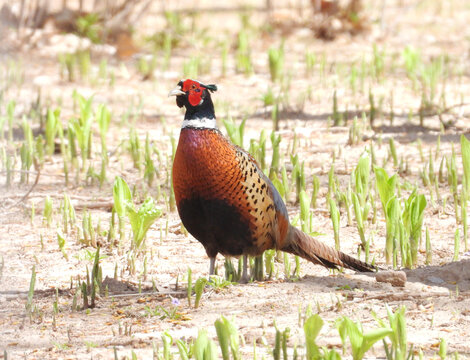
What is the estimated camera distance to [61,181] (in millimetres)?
6777

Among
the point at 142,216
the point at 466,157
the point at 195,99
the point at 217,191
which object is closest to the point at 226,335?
the point at 217,191

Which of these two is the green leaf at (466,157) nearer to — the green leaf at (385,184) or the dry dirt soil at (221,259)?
the dry dirt soil at (221,259)

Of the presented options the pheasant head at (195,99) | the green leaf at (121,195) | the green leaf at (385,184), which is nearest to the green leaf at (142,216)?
the green leaf at (121,195)

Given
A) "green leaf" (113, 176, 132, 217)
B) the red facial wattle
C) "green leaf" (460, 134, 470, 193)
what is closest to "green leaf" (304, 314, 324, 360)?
the red facial wattle

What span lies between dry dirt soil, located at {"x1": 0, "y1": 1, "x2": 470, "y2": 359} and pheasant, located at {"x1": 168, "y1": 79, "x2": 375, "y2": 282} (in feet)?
0.82

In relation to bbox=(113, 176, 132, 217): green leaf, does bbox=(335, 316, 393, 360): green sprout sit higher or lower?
lower

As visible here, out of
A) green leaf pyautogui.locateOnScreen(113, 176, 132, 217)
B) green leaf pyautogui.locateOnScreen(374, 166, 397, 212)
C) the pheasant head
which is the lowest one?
green leaf pyautogui.locateOnScreen(113, 176, 132, 217)

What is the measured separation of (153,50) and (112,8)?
2.40 ft

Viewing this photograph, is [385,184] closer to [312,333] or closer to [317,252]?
[317,252]

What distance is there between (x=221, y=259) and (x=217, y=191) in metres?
1.10

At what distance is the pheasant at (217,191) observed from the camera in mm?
4172

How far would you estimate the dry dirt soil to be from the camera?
3664 mm

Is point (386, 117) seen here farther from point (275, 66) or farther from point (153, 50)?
point (153, 50)

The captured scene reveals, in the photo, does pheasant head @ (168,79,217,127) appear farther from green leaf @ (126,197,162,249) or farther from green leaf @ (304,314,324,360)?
green leaf @ (304,314,324,360)
